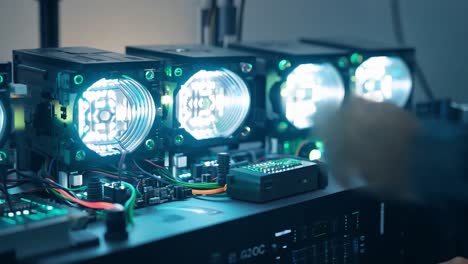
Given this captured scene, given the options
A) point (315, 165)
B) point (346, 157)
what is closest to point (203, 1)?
point (315, 165)

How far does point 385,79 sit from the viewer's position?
2740 mm

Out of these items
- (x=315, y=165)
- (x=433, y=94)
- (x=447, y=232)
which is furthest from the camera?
(x=433, y=94)

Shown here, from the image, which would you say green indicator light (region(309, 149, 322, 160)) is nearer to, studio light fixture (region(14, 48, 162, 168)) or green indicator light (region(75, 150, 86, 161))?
studio light fixture (region(14, 48, 162, 168))

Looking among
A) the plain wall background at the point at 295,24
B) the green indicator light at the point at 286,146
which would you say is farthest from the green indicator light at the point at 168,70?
the plain wall background at the point at 295,24

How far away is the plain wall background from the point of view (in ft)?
8.78

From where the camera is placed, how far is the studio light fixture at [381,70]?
8.69 ft

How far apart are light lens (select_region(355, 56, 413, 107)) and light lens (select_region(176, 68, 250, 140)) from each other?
0.55m

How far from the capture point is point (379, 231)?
225cm

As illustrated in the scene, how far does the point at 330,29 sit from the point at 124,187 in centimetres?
171

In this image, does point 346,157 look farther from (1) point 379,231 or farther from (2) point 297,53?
(2) point 297,53

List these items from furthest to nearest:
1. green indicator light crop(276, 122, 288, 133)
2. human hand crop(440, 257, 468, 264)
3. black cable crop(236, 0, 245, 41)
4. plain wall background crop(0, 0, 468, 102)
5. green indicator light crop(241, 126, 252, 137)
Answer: black cable crop(236, 0, 245, 41), plain wall background crop(0, 0, 468, 102), green indicator light crop(276, 122, 288, 133), green indicator light crop(241, 126, 252, 137), human hand crop(440, 257, 468, 264)

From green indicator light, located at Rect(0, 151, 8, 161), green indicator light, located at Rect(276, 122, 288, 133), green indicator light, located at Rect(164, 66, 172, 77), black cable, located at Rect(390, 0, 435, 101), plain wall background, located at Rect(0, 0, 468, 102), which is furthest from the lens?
Answer: black cable, located at Rect(390, 0, 435, 101)

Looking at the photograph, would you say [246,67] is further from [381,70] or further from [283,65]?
[381,70]

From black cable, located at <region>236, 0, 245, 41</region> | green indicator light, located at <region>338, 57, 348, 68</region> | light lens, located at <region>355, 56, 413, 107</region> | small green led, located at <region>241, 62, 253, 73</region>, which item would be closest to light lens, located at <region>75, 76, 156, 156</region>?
small green led, located at <region>241, 62, 253, 73</region>
